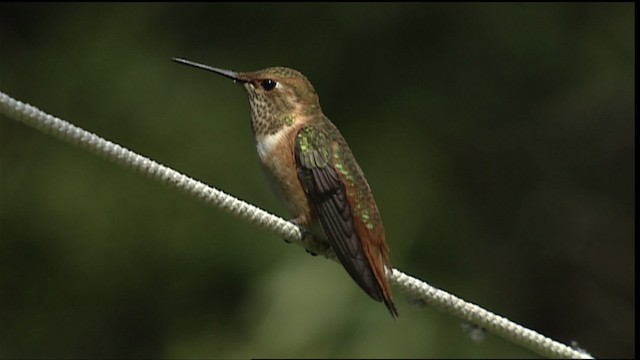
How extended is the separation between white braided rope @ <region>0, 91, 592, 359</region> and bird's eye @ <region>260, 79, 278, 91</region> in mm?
421

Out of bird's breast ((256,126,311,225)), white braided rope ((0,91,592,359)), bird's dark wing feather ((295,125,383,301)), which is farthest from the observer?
bird's breast ((256,126,311,225))

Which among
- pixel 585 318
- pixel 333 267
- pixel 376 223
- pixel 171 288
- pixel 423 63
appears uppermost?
pixel 376 223

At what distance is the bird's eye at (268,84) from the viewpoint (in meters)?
3.14

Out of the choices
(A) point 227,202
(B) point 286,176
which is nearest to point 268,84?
(B) point 286,176

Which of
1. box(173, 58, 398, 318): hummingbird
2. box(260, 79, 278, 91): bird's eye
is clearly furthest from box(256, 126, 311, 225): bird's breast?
box(260, 79, 278, 91): bird's eye

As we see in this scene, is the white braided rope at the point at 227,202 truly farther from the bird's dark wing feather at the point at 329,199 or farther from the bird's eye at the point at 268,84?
the bird's eye at the point at 268,84

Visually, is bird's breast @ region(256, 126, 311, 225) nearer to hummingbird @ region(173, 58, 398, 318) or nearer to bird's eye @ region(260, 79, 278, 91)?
hummingbird @ region(173, 58, 398, 318)

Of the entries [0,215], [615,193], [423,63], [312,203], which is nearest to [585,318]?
[615,193]

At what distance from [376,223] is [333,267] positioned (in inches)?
54.9

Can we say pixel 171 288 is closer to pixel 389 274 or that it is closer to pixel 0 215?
pixel 0 215

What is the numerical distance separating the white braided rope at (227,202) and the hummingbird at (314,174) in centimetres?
7

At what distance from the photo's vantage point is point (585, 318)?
18.4ft

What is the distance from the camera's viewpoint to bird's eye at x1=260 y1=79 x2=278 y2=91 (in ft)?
10.3

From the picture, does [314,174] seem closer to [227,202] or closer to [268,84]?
[268,84]
